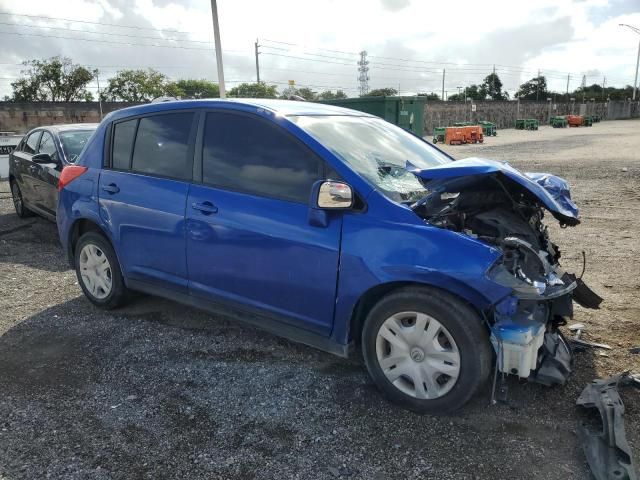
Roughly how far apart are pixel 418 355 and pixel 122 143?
300cm

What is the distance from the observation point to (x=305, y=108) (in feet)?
12.7

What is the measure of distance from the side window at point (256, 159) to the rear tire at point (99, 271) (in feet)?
4.61

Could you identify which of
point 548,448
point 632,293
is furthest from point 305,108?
point 632,293

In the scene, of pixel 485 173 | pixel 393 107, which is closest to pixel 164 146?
pixel 485 173

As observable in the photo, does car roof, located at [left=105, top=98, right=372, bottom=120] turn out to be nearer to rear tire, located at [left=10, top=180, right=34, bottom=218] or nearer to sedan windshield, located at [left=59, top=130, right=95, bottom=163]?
sedan windshield, located at [left=59, top=130, right=95, bottom=163]

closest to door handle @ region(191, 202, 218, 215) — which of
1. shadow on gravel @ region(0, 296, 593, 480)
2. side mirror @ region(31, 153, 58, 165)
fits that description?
shadow on gravel @ region(0, 296, 593, 480)

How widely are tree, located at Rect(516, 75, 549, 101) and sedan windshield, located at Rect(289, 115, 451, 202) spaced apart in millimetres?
105318

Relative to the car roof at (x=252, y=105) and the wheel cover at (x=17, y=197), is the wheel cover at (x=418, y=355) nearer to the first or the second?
the car roof at (x=252, y=105)

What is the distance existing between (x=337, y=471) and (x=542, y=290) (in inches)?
56.0

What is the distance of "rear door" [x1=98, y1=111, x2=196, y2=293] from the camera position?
3.82 m

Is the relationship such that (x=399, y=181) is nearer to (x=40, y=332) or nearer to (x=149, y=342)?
(x=149, y=342)

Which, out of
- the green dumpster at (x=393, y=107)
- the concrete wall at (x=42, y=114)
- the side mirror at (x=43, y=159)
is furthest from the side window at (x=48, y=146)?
the concrete wall at (x=42, y=114)

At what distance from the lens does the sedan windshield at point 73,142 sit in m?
6.95

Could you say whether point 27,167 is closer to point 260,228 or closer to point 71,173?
point 71,173
